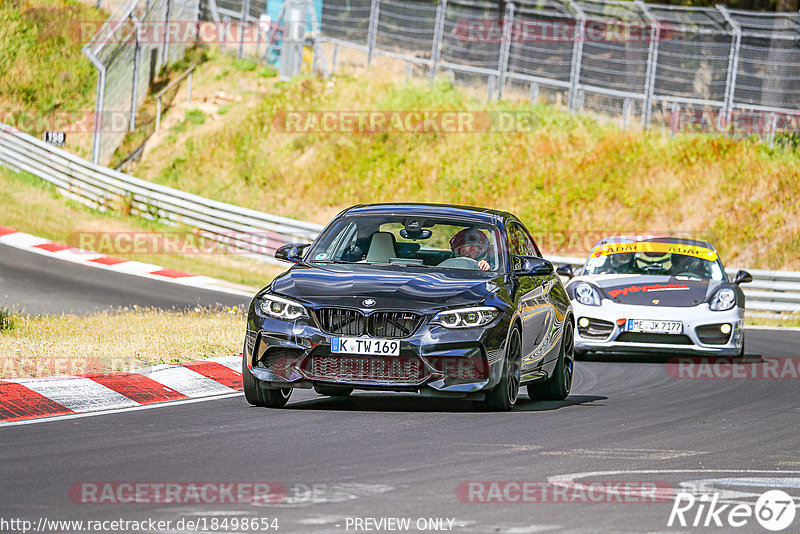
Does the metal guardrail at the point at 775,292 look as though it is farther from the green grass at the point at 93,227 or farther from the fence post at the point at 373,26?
the fence post at the point at 373,26

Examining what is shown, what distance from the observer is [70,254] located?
959 inches

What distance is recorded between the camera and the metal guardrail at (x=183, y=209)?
23531mm

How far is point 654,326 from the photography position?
1409 centimetres

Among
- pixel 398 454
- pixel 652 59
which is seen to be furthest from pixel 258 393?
pixel 652 59

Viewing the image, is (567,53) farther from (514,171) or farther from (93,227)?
(93,227)

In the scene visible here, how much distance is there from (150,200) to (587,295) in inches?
640

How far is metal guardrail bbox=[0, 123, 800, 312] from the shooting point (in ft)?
77.2

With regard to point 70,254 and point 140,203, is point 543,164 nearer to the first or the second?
point 140,203

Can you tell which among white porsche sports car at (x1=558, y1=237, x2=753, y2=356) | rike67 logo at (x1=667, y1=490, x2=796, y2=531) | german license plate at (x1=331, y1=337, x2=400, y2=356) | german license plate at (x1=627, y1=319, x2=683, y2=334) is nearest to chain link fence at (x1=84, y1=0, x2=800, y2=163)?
white porsche sports car at (x1=558, y1=237, x2=753, y2=356)

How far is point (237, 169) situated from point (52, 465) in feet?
89.0

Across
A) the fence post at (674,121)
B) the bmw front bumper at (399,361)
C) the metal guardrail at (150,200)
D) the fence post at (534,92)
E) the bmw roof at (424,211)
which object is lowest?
the metal guardrail at (150,200)

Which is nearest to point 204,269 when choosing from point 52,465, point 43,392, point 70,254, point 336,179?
point 70,254

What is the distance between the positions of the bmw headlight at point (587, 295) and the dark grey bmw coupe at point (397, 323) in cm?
444

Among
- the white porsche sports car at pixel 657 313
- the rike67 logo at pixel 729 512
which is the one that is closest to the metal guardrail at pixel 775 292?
the white porsche sports car at pixel 657 313
